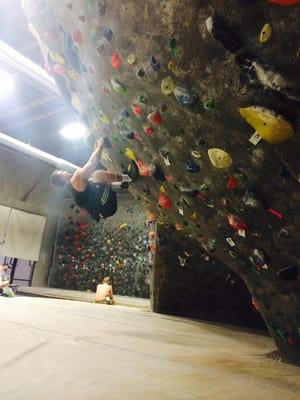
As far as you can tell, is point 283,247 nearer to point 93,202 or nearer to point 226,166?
point 226,166

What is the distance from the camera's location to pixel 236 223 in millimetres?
1567

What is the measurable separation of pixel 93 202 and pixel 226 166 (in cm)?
141

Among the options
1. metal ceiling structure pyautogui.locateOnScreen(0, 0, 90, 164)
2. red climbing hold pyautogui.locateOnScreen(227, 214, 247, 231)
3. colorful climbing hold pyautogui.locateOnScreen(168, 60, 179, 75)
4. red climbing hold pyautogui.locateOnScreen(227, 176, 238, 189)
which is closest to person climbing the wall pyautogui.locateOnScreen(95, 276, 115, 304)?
metal ceiling structure pyautogui.locateOnScreen(0, 0, 90, 164)

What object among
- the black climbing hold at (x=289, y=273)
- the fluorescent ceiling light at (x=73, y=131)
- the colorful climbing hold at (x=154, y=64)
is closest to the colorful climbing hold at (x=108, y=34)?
the colorful climbing hold at (x=154, y=64)

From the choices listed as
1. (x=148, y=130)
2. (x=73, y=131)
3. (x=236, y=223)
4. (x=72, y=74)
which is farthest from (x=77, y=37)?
(x=73, y=131)

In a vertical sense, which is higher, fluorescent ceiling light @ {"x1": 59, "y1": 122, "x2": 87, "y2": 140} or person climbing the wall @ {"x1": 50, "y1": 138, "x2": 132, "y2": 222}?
fluorescent ceiling light @ {"x1": 59, "y1": 122, "x2": 87, "y2": 140}

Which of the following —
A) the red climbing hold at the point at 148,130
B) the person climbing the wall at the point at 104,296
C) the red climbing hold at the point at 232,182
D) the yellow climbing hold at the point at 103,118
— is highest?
the yellow climbing hold at the point at 103,118

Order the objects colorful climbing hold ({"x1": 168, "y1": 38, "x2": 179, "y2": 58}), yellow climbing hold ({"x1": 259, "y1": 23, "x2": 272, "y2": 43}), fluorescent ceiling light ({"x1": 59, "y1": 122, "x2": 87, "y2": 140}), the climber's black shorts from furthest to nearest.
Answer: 1. fluorescent ceiling light ({"x1": 59, "y1": 122, "x2": 87, "y2": 140})
2. the climber's black shorts
3. colorful climbing hold ({"x1": 168, "y1": 38, "x2": 179, "y2": 58})
4. yellow climbing hold ({"x1": 259, "y1": 23, "x2": 272, "y2": 43})

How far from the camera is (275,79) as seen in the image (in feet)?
2.92

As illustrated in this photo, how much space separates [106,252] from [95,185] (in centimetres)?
560

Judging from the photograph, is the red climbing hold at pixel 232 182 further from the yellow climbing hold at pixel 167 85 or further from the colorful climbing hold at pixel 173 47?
the colorful climbing hold at pixel 173 47

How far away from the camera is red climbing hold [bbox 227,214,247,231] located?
153 cm

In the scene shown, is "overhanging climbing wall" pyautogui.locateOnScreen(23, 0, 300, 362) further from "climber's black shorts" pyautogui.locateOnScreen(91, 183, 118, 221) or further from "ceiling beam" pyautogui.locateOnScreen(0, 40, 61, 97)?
"ceiling beam" pyautogui.locateOnScreen(0, 40, 61, 97)

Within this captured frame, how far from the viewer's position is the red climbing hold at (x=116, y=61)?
140 cm
